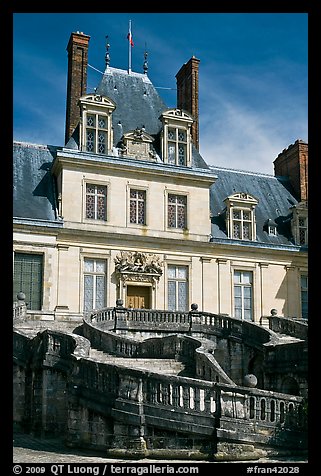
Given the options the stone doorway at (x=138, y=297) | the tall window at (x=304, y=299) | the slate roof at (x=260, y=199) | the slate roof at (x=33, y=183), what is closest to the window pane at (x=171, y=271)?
the stone doorway at (x=138, y=297)

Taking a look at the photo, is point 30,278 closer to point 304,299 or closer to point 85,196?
point 85,196

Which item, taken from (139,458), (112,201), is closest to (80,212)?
(112,201)

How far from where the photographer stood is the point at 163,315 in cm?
1942

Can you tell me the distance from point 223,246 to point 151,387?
13580 millimetres

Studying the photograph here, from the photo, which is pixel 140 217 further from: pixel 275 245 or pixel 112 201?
pixel 275 245

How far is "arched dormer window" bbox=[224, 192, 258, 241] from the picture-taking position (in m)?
25.7

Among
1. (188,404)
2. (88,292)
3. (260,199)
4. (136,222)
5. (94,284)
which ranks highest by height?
(260,199)

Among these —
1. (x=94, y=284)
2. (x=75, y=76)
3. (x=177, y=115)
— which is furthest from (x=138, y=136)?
(x=94, y=284)

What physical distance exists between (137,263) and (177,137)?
549 centimetres

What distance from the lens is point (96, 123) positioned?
23.5 metres

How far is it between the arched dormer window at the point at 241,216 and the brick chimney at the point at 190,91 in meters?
2.83

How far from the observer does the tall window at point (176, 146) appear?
24766mm

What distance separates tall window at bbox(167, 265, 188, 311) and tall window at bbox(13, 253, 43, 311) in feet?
16.2
